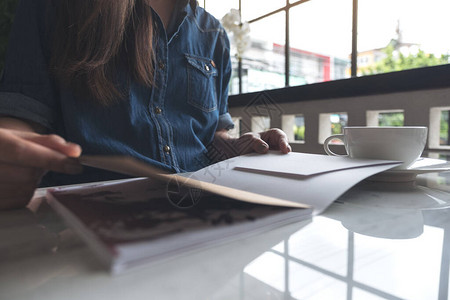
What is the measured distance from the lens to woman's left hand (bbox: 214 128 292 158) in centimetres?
55

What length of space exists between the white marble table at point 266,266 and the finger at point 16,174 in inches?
1.5

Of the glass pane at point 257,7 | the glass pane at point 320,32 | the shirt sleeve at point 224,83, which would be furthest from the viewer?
the glass pane at point 257,7

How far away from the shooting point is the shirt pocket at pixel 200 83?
764mm

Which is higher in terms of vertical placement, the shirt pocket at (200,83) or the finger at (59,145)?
the shirt pocket at (200,83)

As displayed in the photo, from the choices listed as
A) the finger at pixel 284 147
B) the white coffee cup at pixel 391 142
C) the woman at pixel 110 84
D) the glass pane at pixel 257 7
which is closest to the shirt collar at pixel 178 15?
the woman at pixel 110 84

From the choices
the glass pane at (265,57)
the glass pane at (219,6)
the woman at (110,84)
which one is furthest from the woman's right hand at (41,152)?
the glass pane at (219,6)

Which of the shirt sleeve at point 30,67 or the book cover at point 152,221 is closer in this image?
the book cover at point 152,221

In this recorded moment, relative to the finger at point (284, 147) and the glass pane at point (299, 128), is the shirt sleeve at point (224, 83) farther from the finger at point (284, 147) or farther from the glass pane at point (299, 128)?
the glass pane at point (299, 128)

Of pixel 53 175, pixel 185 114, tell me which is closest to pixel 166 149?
pixel 185 114

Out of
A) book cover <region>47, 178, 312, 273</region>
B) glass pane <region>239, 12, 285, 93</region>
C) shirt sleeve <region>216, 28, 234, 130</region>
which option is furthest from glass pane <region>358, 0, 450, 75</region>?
book cover <region>47, 178, 312, 273</region>

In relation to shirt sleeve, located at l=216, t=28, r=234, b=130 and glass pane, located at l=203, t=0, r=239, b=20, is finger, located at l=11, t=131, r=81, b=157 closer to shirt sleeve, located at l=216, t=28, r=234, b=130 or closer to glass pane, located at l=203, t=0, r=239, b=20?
shirt sleeve, located at l=216, t=28, r=234, b=130

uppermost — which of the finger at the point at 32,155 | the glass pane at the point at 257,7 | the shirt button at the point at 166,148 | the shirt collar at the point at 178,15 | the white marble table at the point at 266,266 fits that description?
the glass pane at the point at 257,7

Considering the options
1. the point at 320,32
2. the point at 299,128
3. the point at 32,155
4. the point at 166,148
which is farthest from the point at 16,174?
the point at 299,128

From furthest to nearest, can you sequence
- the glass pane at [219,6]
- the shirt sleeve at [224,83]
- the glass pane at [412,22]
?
the glass pane at [219,6] → the glass pane at [412,22] → the shirt sleeve at [224,83]
